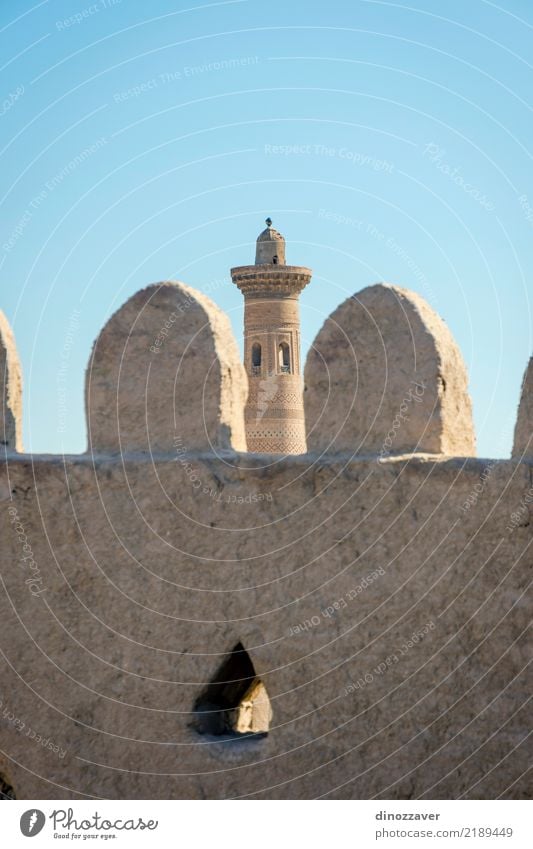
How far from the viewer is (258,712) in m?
13.3

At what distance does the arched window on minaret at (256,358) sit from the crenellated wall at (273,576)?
25.6 meters

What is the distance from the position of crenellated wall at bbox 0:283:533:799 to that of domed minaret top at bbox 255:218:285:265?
25774mm

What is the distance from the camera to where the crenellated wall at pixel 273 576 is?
30.6 ft

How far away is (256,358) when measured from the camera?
35844mm

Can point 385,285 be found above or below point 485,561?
above

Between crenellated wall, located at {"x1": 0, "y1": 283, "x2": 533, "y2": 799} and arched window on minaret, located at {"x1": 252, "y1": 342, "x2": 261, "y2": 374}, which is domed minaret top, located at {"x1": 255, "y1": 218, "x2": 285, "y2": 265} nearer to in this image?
arched window on minaret, located at {"x1": 252, "y1": 342, "x2": 261, "y2": 374}

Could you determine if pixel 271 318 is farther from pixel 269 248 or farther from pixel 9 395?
pixel 9 395

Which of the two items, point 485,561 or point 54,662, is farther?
point 54,662

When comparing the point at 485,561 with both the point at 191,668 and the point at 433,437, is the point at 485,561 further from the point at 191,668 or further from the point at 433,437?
the point at 191,668

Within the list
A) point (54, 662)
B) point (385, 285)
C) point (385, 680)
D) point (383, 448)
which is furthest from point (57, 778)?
point (385, 285)

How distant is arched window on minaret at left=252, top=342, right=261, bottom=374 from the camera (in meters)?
35.8

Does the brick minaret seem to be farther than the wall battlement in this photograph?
Yes

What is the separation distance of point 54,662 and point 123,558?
771 millimetres

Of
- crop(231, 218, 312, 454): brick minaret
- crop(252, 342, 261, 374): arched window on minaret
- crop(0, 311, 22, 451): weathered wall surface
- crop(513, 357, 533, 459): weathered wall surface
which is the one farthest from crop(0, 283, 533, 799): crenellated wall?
crop(252, 342, 261, 374): arched window on minaret
